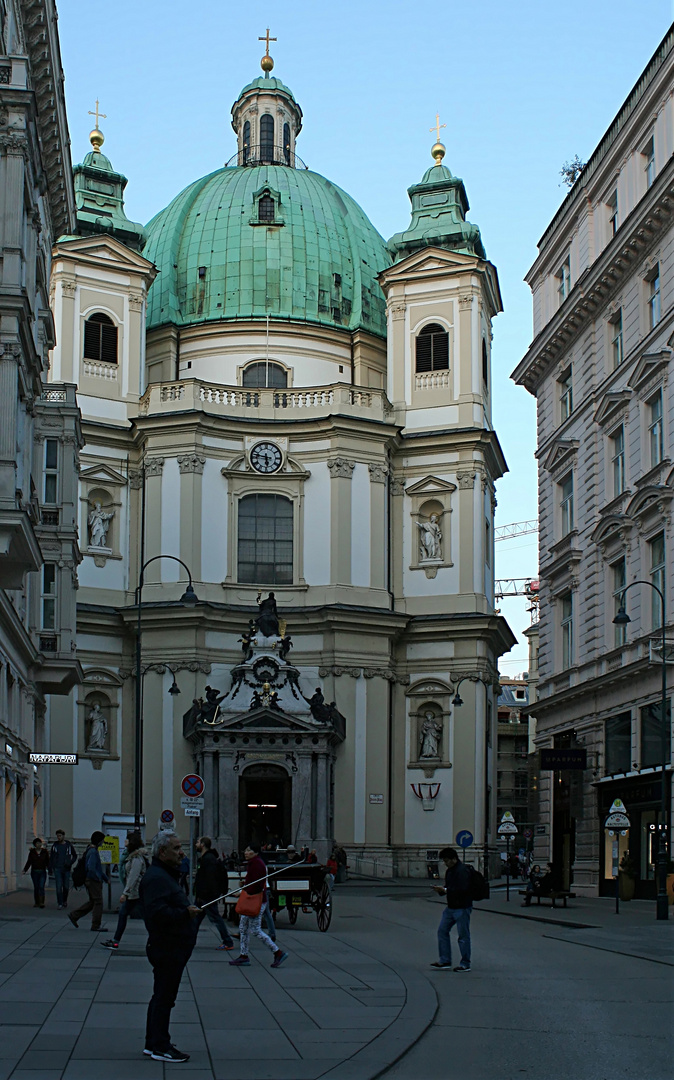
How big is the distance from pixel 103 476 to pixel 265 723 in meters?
13.6

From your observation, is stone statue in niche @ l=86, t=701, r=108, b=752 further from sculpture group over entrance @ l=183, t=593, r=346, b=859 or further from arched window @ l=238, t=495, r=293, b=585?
arched window @ l=238, t=495, r=293, b=585

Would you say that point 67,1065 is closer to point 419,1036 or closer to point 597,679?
point 419,1036

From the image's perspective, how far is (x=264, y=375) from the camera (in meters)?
65.9

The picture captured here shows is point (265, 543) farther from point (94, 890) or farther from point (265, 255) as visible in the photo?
point (94, 890)

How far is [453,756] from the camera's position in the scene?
5925 centimetres

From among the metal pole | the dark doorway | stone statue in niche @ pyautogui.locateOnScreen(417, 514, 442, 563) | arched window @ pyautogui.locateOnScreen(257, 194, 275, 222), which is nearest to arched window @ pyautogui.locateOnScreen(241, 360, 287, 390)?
arched window @ pyautogui.locateOnScreen(257, 194, 275, 222)

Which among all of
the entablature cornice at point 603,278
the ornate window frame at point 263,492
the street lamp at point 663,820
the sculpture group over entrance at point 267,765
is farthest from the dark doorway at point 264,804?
the street lamp at point 663,820

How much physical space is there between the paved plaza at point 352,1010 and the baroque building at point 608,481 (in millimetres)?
13541

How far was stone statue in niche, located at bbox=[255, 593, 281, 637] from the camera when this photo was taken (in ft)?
188

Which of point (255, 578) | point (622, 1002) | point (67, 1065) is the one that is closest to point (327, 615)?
point (255, 578)

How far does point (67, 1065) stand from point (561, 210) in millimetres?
42946

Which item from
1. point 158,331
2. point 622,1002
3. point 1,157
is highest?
point 158,331

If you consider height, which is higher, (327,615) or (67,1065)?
(327,615)

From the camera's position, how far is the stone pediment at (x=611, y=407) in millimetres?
41938
